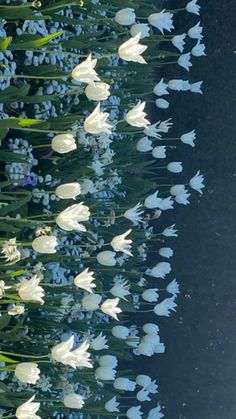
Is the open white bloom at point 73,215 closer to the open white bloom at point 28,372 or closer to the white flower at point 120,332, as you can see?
the open white bloom at point 28,372

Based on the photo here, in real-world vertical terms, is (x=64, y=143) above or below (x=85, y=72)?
below

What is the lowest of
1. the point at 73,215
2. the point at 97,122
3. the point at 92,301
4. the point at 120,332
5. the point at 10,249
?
the point at 120,332

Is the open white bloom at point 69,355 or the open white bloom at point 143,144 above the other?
the open white bloom at point 143,144

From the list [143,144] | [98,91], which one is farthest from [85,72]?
[143,144]

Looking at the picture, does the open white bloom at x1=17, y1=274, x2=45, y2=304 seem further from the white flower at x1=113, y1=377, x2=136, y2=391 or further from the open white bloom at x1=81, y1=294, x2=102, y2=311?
the white flower at x1=113, y1=377, x2=136, y2=391

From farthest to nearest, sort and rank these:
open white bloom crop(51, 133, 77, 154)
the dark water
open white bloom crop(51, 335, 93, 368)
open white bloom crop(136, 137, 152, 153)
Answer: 1. the dark water
2. open white bloom crop(136, 137, 152, 153)
3. open white bloom crop(51, 133, 77, 154)
4. open white bloom crop(51, 335, 93, 368)

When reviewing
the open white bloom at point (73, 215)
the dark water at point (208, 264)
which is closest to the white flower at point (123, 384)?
the dark water at point (208, 264)

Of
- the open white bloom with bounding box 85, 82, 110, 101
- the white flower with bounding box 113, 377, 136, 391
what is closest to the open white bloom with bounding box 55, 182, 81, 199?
the open white bloom with bounding box 85, 82, 110, 101

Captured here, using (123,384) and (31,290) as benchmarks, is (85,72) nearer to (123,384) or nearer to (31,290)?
(31,290)

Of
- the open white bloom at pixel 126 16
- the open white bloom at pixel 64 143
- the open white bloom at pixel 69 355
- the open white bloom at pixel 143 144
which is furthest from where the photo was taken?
the open white bloom at pixel 143 144

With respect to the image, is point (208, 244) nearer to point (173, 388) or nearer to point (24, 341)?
point (173, 388)
